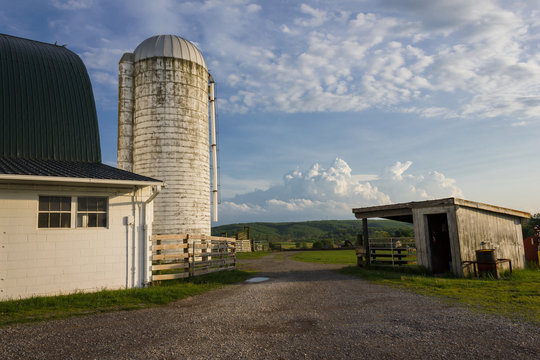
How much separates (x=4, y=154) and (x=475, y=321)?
1587 centimetres

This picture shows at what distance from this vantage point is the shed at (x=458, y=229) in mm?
14898

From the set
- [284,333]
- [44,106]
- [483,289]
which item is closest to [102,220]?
[44,106]

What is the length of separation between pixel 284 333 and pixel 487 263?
11531mm

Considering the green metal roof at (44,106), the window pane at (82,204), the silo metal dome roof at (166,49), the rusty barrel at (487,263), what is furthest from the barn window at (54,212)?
the rusty barrel at (487,263)

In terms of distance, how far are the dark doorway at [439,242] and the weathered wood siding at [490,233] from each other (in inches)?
79.4

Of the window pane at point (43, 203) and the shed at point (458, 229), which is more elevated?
the window pane at point (43, 203)

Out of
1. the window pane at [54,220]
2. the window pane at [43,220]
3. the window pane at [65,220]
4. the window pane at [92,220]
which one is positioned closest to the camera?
the window pane at [43,220]

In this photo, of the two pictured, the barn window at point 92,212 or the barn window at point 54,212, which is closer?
the barn window at point 54,212

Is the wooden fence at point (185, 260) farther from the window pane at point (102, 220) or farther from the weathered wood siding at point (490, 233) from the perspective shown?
the weathered wood siding at point (490, 233)

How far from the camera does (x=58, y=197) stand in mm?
11469

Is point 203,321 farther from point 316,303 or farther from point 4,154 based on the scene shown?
point 4,154

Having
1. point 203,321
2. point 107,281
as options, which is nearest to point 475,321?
point 203,321

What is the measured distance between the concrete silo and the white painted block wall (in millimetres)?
8671

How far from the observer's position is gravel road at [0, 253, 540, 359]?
557 cm
